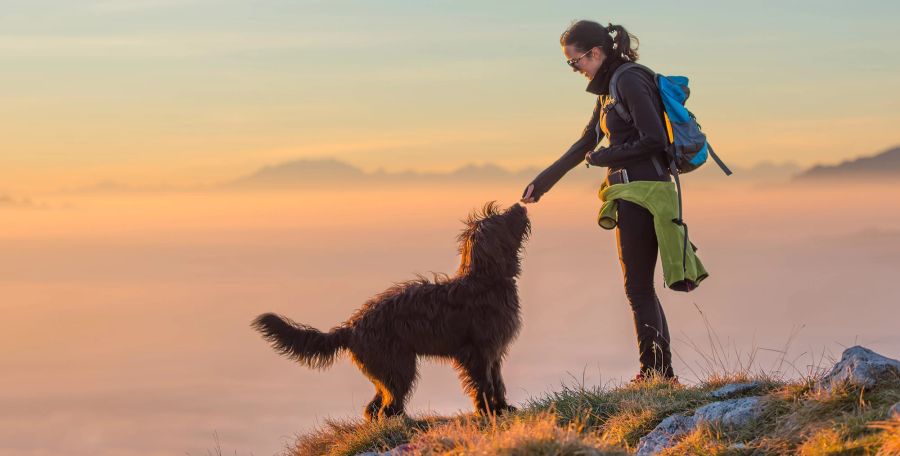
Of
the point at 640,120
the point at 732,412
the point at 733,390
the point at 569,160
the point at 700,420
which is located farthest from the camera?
the point at 569,160

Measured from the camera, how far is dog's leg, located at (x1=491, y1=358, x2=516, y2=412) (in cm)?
865

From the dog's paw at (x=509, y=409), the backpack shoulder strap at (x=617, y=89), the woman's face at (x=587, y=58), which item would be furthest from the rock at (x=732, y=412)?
the woman's face at (x=587, y=58)

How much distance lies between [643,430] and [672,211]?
176cm

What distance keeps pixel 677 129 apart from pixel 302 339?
336 centimetres

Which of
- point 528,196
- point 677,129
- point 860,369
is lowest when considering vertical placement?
point 860,369

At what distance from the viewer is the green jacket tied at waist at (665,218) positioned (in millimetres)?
8109

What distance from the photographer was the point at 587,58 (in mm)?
8312

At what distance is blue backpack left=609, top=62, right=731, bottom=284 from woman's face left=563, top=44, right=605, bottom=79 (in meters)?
0.20

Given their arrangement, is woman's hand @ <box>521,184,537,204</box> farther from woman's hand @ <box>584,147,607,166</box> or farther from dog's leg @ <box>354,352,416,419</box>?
dog's leg @ <box>354,352,416,419</box>

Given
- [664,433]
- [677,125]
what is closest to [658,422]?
[664,433]

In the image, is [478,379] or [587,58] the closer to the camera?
[587,58]

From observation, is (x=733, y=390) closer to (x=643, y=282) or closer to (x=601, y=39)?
(x=643, y=282)

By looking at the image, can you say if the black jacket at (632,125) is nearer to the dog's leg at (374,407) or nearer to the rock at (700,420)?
the rock at (700,420)

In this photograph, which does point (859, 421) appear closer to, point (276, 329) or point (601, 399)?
point (601, 399)
